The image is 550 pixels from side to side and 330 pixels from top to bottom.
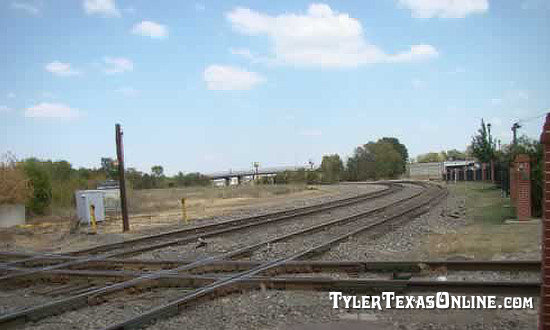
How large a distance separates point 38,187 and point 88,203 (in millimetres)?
8457

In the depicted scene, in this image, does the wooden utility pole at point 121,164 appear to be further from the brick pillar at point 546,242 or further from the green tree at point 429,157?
the green tree at point 429,157

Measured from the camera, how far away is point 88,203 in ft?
70.0

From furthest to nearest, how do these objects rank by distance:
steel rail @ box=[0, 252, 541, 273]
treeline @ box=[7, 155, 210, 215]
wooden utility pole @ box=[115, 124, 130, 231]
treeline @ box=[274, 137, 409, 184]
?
treeline @ box=[274, 137, 409, 184] → treeline @ box=[7, 155, 210, 215] → wooden utility pole @ box=[115, 124, 130, 231] → steel rail @ box=[0, 252, 541, 273]

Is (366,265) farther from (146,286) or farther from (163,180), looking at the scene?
(163,180)

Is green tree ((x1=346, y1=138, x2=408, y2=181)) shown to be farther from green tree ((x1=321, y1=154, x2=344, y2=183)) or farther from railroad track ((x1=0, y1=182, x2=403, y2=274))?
railroad track ((x1=0, y1=182, x2=403, y2=274))

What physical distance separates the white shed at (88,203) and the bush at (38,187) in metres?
7.36

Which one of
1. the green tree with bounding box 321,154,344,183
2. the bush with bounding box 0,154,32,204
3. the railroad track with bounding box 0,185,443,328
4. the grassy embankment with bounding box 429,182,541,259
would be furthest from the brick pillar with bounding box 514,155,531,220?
the green tree with bounding box 321,154,344,183

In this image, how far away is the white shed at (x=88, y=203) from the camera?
21375mm

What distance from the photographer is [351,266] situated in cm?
834

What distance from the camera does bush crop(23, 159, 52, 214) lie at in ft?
90.2

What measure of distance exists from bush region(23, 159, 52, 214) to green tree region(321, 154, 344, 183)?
199 ft

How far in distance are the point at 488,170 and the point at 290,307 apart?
1825 inches

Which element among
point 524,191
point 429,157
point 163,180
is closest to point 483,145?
point 524,191

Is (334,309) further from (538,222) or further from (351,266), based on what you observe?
(538,222)
